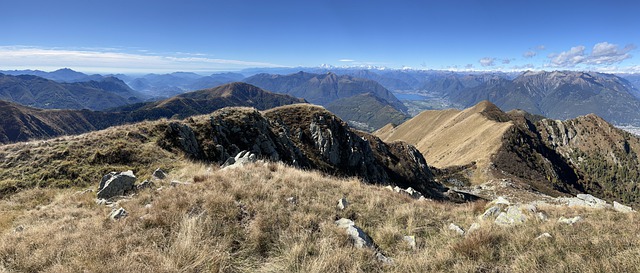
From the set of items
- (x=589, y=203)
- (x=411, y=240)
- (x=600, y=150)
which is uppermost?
(x=411, y=240)

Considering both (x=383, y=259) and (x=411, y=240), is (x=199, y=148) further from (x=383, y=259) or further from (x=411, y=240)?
(x=383, y=259)

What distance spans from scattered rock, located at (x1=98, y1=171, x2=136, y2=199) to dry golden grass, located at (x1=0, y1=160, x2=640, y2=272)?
0.59 metres

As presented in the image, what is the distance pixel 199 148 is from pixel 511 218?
857 inches

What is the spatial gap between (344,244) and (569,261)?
4499mm

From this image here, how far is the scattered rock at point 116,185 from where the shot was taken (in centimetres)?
1008

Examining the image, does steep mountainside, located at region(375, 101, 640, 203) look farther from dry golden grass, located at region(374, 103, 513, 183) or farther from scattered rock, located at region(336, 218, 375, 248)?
scattered rock, located at region(336, 218, 375, 248)

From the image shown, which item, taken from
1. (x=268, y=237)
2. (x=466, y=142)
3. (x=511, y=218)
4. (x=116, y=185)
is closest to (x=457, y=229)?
(x=511, y=218)

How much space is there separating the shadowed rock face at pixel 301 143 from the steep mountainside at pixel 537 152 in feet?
125

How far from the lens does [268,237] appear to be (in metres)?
6.73

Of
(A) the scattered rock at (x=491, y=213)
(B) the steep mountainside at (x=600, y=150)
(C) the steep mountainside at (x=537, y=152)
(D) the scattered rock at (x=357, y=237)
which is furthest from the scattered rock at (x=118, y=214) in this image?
(B) the steep mountainside at (x=600, y=150)

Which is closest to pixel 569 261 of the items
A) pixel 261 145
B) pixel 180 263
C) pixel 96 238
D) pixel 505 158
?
pixel 180 263

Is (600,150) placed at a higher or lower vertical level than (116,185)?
lower

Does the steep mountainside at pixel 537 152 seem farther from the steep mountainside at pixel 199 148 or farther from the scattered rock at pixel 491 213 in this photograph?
the scattered rock at pixel 491 213

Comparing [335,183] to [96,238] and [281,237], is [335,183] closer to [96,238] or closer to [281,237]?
[281,237]
